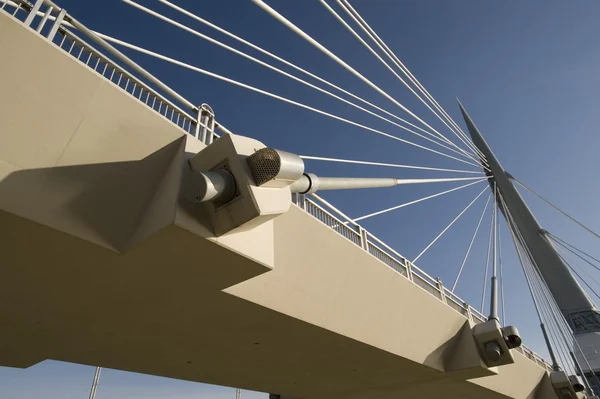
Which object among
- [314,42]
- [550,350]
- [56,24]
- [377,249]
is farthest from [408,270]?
[550,350]

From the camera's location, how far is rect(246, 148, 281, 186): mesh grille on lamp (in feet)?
14.9

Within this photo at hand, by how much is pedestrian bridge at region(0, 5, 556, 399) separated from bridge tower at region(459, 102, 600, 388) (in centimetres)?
1545

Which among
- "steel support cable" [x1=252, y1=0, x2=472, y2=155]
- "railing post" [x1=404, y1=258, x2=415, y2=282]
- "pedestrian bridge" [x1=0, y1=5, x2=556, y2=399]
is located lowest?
"pedestrian bridge" [x1=0, y1=5, x2=556, y2=399]

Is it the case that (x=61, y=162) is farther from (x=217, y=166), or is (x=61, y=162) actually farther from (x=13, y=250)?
(x=217, y=166)

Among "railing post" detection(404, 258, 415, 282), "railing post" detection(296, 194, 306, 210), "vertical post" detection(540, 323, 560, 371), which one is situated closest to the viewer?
"railing post" detection(296, 194, 306, 210)

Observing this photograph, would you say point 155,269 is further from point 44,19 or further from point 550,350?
point 550,350

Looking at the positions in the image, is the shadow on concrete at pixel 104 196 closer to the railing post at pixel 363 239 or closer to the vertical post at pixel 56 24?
the vertical post at pixel 56 24

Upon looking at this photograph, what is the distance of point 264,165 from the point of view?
461 centimetres

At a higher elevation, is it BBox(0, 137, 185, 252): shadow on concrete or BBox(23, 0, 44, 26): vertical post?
BBox(23, 0, 44, 26): vertical post

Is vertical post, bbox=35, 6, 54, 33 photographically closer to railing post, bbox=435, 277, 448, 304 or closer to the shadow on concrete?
the shadow on concrete

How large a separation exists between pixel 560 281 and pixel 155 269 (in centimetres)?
2646

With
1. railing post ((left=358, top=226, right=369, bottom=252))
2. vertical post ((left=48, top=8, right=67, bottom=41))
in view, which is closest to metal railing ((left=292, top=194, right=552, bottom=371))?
railing post ((left=358, top=226, right=369, bottom=252))

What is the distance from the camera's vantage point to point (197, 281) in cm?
600

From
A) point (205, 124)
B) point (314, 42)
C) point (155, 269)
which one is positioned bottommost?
point (155, 269)
